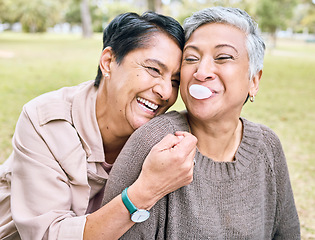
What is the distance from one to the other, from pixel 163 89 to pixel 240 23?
57cm

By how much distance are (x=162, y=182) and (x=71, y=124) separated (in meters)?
0.81

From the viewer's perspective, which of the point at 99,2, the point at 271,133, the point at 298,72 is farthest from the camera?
the point at 99,2

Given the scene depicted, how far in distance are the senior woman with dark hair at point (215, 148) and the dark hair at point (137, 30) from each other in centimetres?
8

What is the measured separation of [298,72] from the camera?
14.6 m

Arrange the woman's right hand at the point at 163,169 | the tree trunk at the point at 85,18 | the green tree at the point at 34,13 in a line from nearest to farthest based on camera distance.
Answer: the woman's right hand at the point at 163,169, the green tree at the point at 34,13, the tree trunk at the point at 85,18

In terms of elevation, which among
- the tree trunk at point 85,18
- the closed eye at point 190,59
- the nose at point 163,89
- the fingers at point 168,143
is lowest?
the tree trunk at point 85,18

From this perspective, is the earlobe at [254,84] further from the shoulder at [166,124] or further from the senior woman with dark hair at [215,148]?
the shoulder at [166,124]

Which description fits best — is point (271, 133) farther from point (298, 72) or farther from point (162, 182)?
point (298, 72)

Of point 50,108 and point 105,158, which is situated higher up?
point 50,108

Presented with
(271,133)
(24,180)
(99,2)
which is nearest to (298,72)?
(271,133)

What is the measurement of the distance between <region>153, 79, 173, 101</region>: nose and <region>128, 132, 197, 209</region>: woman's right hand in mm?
451

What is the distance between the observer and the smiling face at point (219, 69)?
1.85 meters

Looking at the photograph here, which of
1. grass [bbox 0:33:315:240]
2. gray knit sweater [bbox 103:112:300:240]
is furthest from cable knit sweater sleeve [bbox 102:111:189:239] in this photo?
grass [bbox 0:33:315:240]

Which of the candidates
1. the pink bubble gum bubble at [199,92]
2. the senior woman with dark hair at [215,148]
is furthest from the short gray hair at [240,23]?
the pink bubble gum bubble at [199,92]
